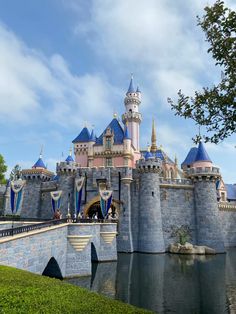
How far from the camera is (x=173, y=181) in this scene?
3531 cm

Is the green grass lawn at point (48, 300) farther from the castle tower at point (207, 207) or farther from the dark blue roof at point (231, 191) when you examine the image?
the dark blue roof at point (231, 191)

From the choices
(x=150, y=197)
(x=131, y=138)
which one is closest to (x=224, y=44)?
(x=150, y=197)

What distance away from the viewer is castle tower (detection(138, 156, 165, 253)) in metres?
31.3

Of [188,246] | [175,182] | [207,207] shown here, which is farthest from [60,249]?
[207,207]

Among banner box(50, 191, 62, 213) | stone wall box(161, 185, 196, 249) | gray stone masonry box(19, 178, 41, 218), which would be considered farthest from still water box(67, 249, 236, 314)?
gray stone masonry box(19, 178, 41, 218)

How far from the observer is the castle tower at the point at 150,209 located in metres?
31.3

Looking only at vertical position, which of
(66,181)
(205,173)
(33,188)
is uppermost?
(205,173)

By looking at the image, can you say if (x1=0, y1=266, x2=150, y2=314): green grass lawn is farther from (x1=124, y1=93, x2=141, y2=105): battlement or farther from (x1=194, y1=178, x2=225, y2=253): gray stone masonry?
(x1=124, y1=93, x2=141, y2=105): battlement

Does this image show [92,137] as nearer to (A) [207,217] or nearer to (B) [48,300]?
(A) [207,217]

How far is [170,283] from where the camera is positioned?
17.5m

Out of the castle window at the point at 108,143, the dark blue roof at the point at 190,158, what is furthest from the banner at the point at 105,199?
the dark blue roof at the point at 190,158

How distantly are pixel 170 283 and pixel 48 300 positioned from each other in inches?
519

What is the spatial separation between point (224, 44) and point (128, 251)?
1033 inches

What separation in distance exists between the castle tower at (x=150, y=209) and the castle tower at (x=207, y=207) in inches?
194
